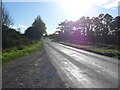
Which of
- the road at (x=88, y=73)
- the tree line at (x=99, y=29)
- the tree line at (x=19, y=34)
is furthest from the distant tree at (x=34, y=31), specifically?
the road at (x=88, y=73)

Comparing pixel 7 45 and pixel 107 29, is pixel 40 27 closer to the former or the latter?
pixel 107 29

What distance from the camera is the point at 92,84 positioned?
7.84m

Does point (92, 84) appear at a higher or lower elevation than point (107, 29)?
lower

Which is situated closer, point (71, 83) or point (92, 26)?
point (71, 83)

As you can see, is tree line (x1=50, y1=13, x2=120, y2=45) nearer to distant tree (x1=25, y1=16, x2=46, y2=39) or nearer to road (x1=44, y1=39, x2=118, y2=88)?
distant tree (x1=25, y1=16, x2=46, y2=39)

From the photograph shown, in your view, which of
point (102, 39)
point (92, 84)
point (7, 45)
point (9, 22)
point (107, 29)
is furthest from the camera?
point (107, 29)

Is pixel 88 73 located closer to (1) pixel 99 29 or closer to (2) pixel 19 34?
(2) pixel 19 34

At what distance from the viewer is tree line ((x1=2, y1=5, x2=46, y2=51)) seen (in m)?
31.4

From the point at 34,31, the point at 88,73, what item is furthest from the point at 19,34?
the point at 88,73

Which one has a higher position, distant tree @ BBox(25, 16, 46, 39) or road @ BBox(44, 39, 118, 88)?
distant tree @ BBox(25, 16, 46, 39)

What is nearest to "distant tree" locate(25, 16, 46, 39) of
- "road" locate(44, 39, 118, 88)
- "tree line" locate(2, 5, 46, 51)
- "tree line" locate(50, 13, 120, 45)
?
"tree line" locate(2, 5, 46, 51)

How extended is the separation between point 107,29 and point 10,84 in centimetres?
7011

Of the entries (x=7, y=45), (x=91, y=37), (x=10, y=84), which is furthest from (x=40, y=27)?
(x=10, y=84)

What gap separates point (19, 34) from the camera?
4669 cm
